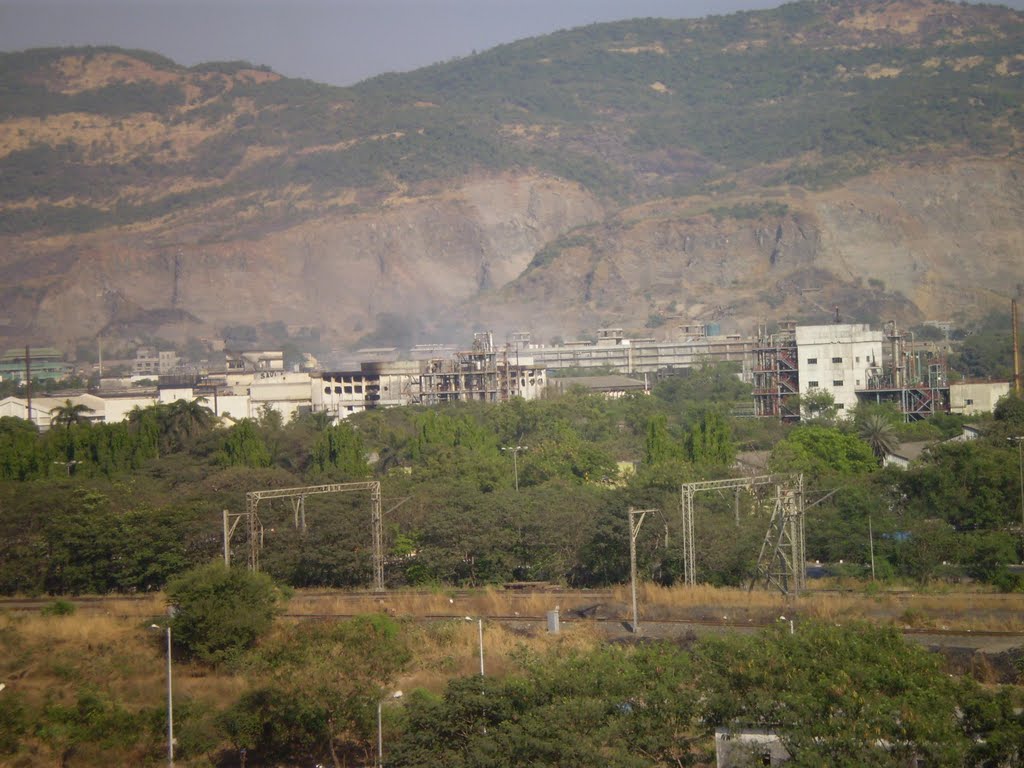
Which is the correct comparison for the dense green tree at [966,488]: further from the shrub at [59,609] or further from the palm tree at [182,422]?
the palm tree at [182,422]

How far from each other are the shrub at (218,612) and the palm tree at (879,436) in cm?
3965

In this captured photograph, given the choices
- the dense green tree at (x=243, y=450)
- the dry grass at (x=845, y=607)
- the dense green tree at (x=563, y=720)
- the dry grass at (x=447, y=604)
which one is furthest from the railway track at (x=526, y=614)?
the dense green tree at (x=243, y=450)

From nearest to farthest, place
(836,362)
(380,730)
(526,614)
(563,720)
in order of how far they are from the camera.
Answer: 1. (563,720)
2. (380,730)
3. (526,614)
4. (836,362)

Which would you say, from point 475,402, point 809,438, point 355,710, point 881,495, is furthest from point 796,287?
point 355,710

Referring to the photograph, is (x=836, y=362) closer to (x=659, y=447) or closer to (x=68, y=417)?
(x=659, y=447)

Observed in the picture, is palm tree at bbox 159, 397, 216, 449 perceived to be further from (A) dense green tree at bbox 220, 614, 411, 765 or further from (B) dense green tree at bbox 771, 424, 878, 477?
(A) dense green tree at bbox 220, 614, 411, 765

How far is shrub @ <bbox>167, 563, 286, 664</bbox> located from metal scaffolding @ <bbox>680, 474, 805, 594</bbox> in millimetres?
12091

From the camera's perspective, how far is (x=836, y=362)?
90.7 metres

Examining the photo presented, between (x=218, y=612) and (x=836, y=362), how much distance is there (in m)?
61.3

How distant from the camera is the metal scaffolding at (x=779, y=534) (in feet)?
133

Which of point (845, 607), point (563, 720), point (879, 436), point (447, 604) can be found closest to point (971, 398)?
point (879, 436)

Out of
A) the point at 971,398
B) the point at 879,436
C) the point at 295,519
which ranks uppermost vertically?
the point at 971,398

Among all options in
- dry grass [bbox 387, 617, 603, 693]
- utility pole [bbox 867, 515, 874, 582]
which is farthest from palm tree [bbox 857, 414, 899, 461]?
dry grass [bbox 387, 617, 603, 693]

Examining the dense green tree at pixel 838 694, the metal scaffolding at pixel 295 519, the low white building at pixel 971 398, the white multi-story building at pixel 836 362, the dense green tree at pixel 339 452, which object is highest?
the white multi-story building at pixel 836 362
